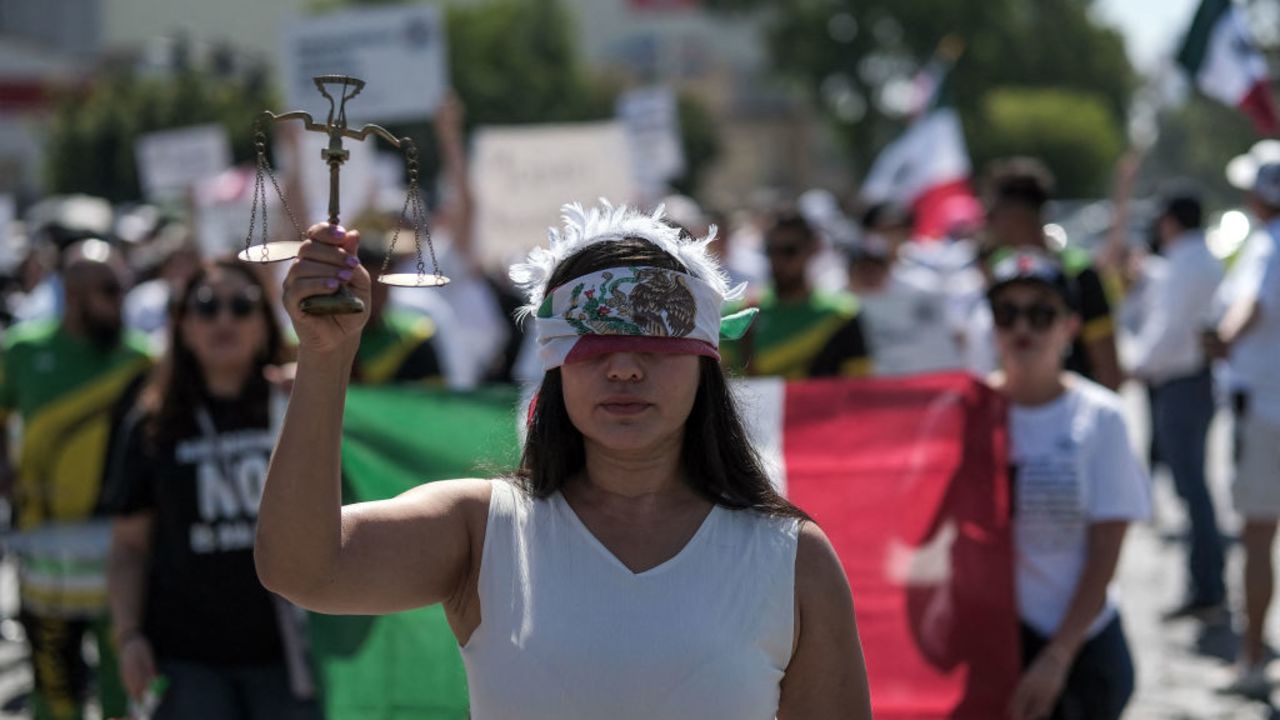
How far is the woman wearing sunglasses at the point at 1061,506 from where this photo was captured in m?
4.59

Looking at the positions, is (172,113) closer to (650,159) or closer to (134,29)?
(134,29)

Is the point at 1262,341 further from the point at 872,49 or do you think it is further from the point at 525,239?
the point at 872,49

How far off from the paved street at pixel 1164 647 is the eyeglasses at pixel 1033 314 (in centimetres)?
239

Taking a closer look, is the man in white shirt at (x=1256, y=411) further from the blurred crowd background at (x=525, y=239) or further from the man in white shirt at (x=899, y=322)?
the man in white shirt at (x=899, y=322)

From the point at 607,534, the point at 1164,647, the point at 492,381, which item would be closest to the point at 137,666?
the point at 607,534

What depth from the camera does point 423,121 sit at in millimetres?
50938

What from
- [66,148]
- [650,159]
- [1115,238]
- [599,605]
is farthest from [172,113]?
[599,605]

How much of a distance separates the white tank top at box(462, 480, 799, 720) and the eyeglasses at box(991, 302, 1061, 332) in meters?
2.25

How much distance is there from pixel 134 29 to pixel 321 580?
7280 centimetres

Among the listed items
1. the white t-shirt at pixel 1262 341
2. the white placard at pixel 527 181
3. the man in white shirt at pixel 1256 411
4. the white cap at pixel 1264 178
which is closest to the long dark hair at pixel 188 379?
the man in white shirt at pixel 1256 411

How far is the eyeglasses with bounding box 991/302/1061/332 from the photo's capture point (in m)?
4.92

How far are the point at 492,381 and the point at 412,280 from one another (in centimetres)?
741

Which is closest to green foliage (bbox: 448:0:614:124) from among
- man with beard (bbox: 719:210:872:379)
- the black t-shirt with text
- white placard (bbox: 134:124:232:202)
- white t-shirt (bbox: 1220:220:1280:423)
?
white placard (bbox: 134:124:232:202)

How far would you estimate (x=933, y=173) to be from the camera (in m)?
14.2
